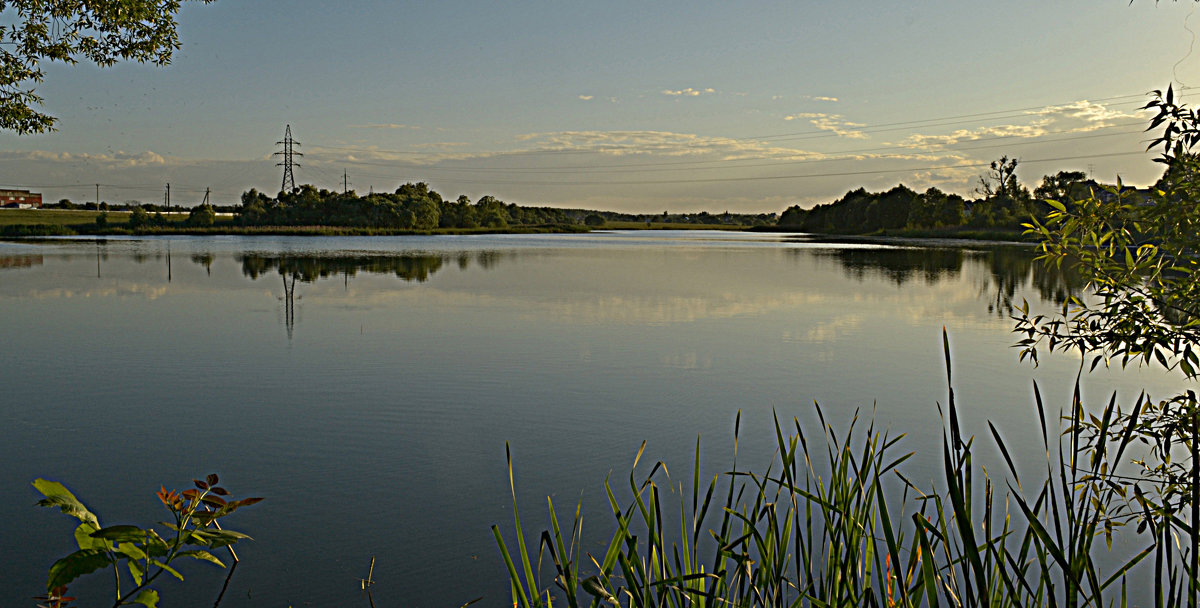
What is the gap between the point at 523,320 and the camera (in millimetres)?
12242

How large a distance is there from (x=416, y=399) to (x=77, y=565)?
5123 mm

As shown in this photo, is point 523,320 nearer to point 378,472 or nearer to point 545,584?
point 378,472

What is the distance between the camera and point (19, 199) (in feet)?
335

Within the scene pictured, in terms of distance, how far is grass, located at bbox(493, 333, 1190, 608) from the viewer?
1787mm

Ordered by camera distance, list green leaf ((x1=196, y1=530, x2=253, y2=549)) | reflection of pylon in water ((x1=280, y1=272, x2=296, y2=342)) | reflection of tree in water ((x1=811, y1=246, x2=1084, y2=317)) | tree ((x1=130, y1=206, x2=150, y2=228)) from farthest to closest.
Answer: tree ((x1=130, y1=206, x2=150, y2=228)) < reflection of tree in water ((x1=811, y1=246, x2=1084, y2=317)) < reflection of pylon in water ((x1=280, y1=272, x2=296, y2=342)) < green leaf ((x1=196, y1=530, x2=253, y2=549))

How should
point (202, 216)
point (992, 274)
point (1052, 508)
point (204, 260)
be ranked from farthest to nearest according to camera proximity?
point (202, 216)
point (204, 260)
point (992, 274)
point (1052, 508)

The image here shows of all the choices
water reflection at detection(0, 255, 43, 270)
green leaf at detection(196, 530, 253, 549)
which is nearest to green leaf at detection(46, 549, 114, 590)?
green leaf at detection(196, 530, 253, 549)

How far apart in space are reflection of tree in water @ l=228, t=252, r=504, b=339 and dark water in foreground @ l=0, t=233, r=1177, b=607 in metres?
3.77

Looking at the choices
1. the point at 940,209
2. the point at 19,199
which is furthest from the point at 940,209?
the point at 19,199

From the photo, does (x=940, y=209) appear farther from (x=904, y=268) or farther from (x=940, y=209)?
(x=904, y=268)

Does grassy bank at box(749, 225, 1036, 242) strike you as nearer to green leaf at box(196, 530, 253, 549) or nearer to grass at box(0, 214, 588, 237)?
grass at box(0, 214, 588, 237)

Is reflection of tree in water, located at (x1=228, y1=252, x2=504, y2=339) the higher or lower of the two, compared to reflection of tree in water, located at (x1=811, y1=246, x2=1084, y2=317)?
lower

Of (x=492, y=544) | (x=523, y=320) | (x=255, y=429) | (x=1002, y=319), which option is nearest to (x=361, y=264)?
(x=523, y=320)

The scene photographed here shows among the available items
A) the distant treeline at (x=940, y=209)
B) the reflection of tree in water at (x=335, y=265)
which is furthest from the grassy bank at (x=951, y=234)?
the reflection of tree in water at (x=335, y=265)
